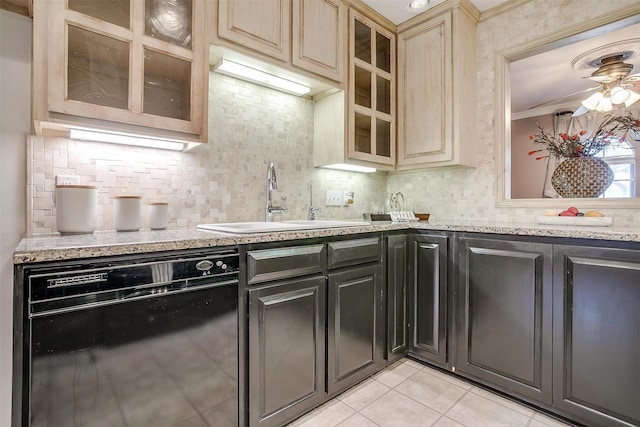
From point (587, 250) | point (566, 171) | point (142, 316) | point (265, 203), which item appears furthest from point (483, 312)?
point (142, 316)

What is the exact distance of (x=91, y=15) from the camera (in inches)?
48.8

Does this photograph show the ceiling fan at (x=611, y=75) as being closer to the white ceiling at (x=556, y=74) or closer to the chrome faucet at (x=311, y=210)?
the white ceiling at (x=556, y=74)

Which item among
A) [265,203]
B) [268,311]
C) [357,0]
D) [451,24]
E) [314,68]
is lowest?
[268,311]

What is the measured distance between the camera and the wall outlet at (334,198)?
2496 millimetres

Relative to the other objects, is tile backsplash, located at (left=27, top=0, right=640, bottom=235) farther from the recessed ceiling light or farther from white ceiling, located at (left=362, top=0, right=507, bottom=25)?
the recessed ceiling light

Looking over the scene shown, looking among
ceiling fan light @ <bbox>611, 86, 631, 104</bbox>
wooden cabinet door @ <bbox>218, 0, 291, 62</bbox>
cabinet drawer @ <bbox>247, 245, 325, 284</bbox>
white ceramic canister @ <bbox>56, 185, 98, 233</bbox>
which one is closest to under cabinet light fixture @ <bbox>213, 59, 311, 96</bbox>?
wooden cabinet door @ <bbox>218, 0, 291, 62</bbox>

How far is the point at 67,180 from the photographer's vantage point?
1420 mm

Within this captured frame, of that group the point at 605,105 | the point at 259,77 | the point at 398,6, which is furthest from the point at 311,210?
the point at 605,105

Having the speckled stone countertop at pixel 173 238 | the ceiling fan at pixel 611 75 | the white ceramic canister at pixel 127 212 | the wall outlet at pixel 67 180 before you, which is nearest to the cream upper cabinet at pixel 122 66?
the wall outlet at pixel 67 180

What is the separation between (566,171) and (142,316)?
2.63 meters

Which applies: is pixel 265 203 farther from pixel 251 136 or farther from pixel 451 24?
pixel 451 24

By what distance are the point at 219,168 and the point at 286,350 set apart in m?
1.11

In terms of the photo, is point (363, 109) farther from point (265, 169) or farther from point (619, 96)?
point (619, 96)

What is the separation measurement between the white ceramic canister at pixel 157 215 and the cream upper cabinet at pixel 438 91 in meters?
1.82
